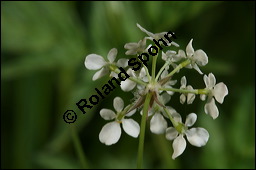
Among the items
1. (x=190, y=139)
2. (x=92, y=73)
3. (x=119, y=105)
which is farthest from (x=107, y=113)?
(x=92, y=73)

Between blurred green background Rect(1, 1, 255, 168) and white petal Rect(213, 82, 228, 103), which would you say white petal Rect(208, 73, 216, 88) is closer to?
white petal Rect(213, 82, 228, 103)


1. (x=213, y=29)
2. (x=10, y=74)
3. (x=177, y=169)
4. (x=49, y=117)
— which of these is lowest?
(x=177, y=169)

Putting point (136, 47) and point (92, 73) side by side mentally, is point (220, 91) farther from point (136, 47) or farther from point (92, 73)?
point (92, 73)

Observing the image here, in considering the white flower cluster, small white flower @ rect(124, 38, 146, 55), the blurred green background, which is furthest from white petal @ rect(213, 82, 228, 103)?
the blurred green background

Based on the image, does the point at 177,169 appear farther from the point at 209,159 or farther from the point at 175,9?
the point at 175,9

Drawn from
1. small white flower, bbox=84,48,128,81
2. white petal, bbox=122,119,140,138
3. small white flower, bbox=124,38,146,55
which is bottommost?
white petal, bbox=122,119,140,138

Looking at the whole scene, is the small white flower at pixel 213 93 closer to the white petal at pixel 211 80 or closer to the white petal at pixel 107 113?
the white petal at pixel 211 80

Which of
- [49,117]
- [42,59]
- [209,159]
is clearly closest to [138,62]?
[209,159]
